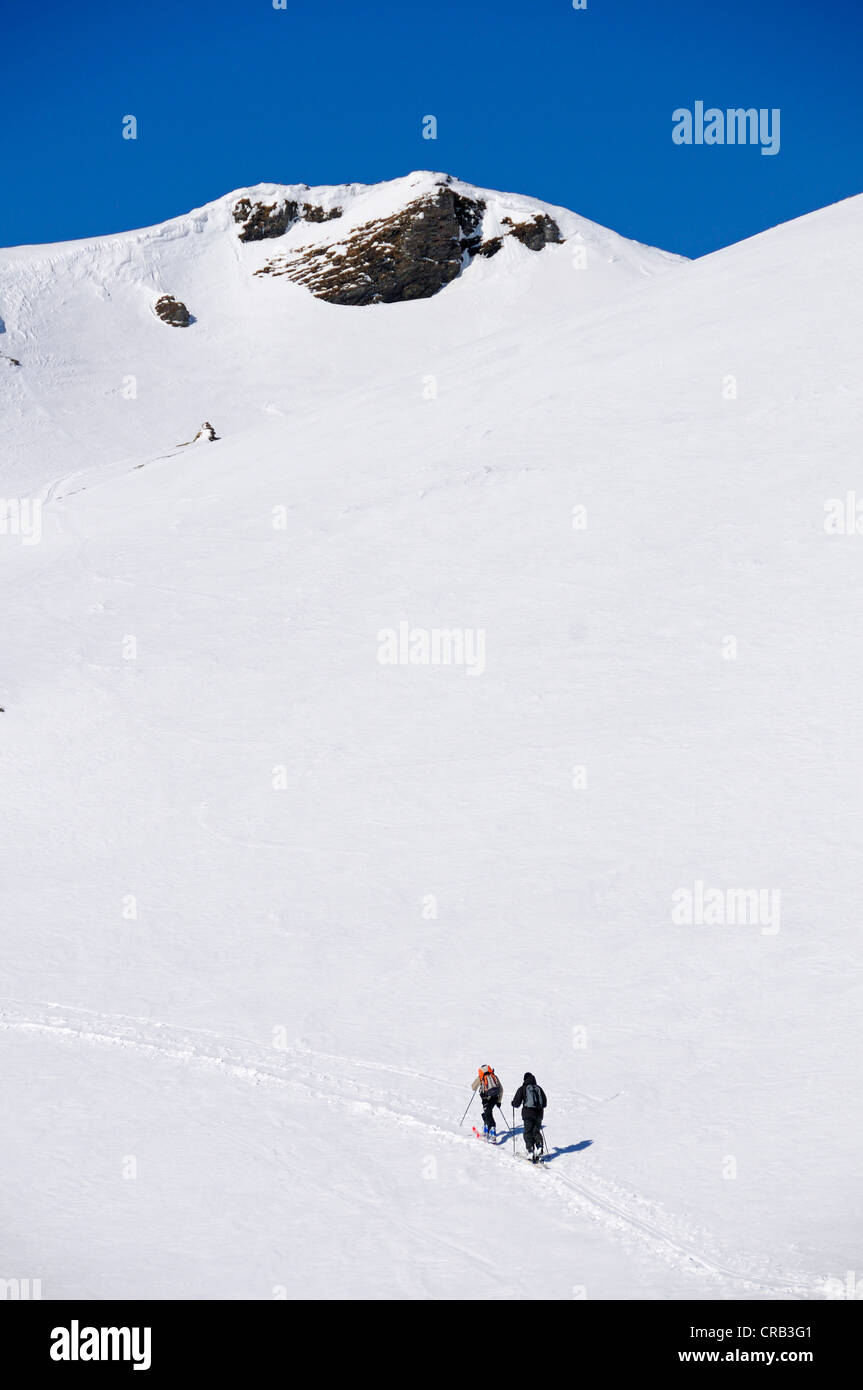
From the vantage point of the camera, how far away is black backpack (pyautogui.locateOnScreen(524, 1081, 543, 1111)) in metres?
14.6

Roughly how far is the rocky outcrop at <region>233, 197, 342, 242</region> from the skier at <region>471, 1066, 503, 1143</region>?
3369 inches

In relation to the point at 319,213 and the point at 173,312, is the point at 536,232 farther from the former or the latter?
the point at 173,312

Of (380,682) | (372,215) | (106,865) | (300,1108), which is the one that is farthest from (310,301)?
(300,1108)

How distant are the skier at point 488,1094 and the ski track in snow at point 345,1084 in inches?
10.7

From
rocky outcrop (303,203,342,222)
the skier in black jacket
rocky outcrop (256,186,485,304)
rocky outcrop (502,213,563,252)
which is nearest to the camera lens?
the skier in black jacket

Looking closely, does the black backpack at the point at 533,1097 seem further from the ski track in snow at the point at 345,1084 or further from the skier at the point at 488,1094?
the ski track in snow at the point at 345,1084

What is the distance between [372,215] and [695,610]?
229 ft

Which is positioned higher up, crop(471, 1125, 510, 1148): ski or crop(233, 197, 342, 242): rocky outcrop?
crop(233, 197, 342, 242): rocky outcrop

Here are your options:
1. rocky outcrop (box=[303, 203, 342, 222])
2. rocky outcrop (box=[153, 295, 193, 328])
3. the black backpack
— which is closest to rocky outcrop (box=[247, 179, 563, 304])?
rocky outcrop (box=[303, 203, 342, 222])

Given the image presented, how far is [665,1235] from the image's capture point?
12.8 metres

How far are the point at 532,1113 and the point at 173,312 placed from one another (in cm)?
7388

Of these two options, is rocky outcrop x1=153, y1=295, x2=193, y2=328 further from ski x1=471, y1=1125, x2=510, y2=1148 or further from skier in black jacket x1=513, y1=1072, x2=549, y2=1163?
skier in black jacket x1=513, y1=1072, x2=549, y2=1163

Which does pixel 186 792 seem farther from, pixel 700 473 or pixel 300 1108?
pixel 700 473

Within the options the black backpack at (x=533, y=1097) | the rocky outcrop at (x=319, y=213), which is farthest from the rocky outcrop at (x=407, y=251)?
the black backpack at (x=533, y=1097)
